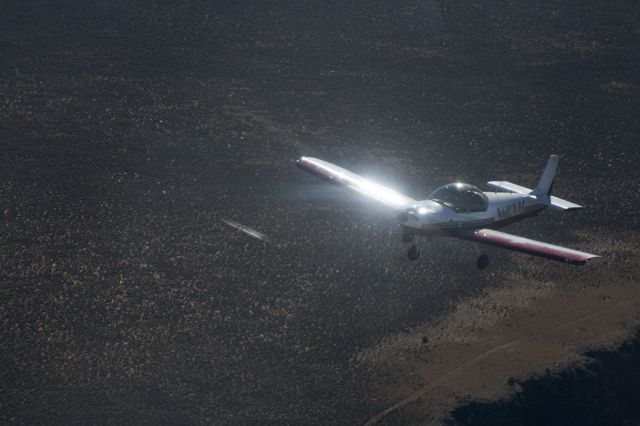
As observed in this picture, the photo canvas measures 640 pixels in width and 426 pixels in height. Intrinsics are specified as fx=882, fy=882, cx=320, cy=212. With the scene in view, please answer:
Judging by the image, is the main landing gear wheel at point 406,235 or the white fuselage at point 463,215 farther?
the main landing gear wheel at point 406,235

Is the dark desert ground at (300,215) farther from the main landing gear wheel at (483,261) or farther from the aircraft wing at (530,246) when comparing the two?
the aircraft wing at (530,246)

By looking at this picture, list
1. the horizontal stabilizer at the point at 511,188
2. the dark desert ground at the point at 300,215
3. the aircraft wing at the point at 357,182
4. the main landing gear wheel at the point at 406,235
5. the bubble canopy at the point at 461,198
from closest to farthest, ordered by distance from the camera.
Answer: the dark desert ground at the point at 300,215
the main landing gear wheel at the point at 406,235
the bubble canopy at the point at 461,198
the aircraft wing at the point at 357,182
the horizontal stabilizer at the point at 511,188

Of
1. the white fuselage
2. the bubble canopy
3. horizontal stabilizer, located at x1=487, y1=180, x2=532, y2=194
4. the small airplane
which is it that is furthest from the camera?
horizontal stabilizer, located at x1=487, y1=180, x2=532, y2=194

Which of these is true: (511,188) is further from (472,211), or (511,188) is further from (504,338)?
(504,338)

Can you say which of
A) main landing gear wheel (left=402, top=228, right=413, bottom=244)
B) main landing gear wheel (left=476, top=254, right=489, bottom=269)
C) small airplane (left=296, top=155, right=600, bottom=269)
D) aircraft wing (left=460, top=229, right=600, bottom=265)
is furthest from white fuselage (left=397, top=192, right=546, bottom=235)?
main landing gear wheel (left=476, top=254, right=489, bottom=269)

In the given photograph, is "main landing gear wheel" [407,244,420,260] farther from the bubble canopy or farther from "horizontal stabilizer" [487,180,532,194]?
"horizontal stabilizer" [487,180,532,194]

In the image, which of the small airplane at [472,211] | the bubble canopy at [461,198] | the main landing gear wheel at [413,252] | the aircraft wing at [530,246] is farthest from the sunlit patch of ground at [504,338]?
the bubble canopy at [461,198]

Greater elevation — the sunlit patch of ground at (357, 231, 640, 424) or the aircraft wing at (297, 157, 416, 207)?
the aircraft wing at (297, 157, 416, 207)

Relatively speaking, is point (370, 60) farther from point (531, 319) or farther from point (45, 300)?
point (45, 300)

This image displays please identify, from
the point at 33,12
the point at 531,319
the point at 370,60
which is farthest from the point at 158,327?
the point at 33,12
